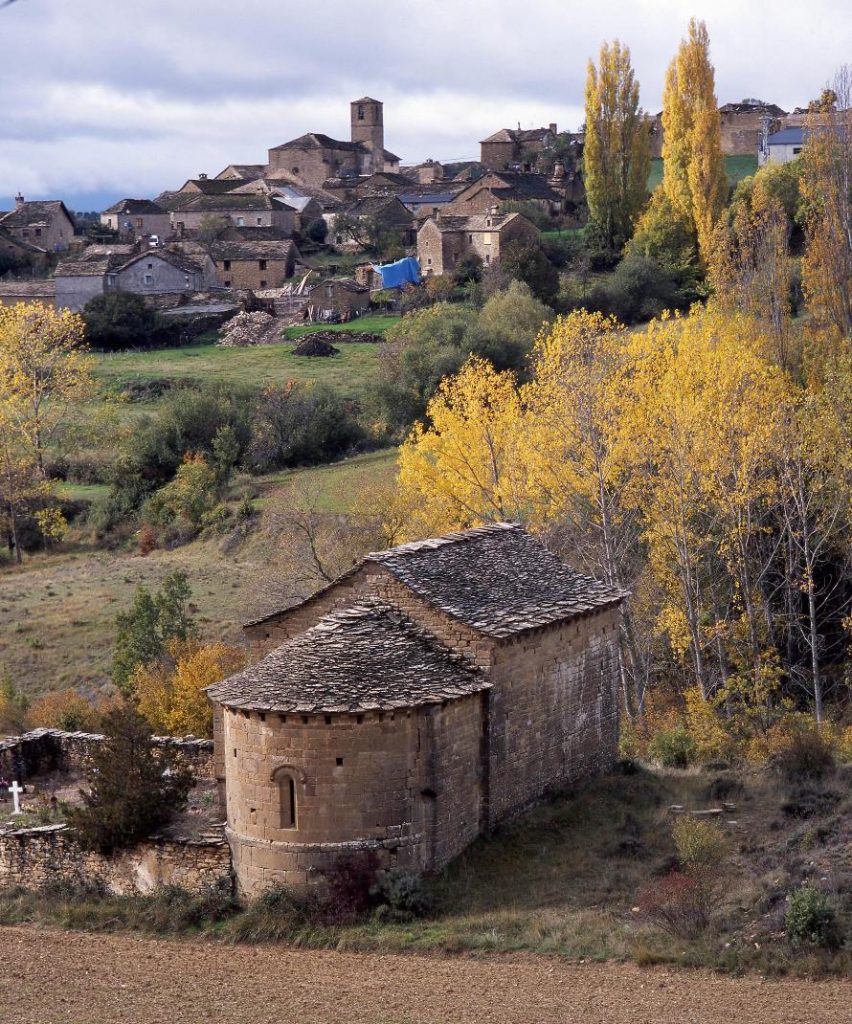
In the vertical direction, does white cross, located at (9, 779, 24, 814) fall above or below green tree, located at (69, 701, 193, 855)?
below

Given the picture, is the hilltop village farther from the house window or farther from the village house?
the house window

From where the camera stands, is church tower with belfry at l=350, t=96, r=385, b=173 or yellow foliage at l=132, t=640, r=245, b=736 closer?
yellow foliage at l=132, t=640, r=245, b=736

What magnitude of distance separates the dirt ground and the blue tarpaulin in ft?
194

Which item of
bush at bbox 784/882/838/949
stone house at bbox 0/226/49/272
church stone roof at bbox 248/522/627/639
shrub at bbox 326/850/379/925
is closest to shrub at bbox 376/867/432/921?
shrub at bbox 326/850/379/925

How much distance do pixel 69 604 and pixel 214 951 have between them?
23063mm

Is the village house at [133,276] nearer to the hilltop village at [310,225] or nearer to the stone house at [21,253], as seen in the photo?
the hilltop village at [310,225]

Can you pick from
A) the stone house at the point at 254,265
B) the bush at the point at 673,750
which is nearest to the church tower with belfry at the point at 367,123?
the stone house at the point at 254,265

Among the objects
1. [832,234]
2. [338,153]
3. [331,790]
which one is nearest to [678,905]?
[331,790]

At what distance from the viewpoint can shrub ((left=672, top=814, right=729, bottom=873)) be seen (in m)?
17.2

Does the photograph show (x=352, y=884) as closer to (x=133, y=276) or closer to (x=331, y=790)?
(x=331, y=790)

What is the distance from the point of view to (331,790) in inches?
661

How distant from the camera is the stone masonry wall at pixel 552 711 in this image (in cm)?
1894

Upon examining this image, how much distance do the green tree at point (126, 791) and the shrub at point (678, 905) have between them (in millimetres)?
6203

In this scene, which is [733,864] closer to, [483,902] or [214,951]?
[483,902]
